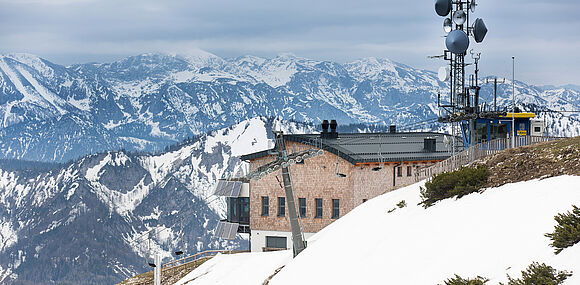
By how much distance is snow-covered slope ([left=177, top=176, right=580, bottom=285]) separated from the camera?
21.9 metres

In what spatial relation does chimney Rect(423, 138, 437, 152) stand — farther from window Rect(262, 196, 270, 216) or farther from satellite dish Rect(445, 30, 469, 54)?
window Rect(262, 196, 270, 216)

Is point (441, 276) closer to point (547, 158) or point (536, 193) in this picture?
point (536, 193)

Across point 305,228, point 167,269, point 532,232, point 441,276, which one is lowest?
point 167,269

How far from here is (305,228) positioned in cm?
5884

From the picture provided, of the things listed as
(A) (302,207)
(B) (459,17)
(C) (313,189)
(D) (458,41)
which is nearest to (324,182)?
(C) (313,189)

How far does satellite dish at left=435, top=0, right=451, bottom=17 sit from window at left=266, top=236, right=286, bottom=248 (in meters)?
20.6

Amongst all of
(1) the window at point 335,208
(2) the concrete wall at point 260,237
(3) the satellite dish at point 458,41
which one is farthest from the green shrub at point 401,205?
(2) the concrete wall at point 260,237

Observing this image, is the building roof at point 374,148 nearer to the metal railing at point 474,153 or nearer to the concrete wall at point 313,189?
the concrete wall at point 313,189

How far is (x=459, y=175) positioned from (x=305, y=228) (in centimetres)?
2852

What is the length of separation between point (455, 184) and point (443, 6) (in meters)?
25.2

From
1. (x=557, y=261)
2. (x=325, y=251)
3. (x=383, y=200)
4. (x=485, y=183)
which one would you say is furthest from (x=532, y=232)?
(x=383, y=200)

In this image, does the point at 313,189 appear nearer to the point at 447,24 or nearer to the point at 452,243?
the point at 447,24

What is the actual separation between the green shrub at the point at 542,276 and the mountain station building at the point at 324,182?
1384 inches

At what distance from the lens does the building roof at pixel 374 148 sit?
57.0 meters
